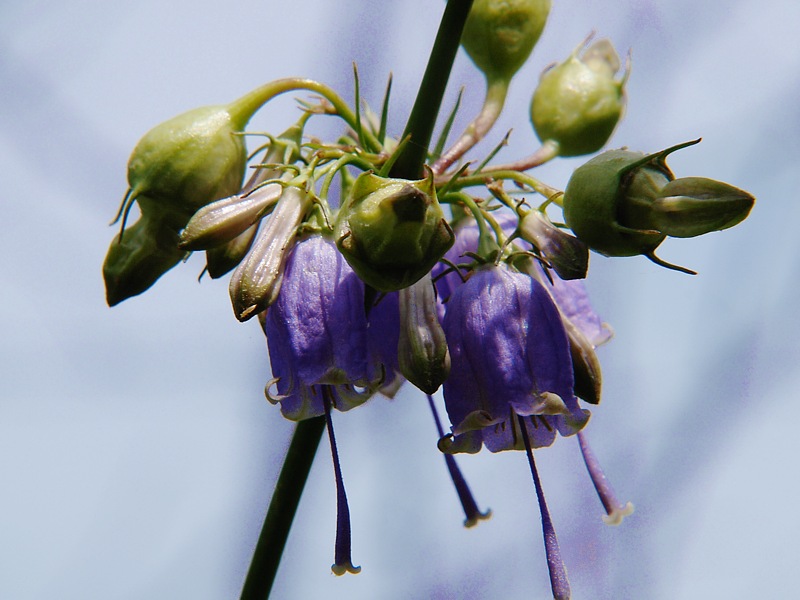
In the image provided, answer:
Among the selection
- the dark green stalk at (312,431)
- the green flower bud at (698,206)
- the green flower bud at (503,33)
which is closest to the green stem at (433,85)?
the dark green stalk at (312,431)

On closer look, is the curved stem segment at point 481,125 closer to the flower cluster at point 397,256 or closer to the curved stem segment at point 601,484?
the flower cluster at point 397,256

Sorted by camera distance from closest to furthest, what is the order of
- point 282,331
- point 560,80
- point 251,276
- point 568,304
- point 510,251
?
point 251,276 < point 282,331 < point 510,251 < point 568,304 < point 560,80

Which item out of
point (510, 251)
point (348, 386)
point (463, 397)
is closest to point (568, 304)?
point (510, 251)

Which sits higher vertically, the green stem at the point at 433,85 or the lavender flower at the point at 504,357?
the green stem at the point at 433,85

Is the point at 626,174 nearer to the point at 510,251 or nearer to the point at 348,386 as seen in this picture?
the point at 510,251

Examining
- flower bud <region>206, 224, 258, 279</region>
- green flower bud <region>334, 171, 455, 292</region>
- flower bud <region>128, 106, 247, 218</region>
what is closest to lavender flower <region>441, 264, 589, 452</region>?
green flower bud <region>334, 171, 455, 292</region>

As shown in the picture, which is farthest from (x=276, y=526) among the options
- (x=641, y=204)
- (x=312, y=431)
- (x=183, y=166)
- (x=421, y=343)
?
(x=641, y=204)

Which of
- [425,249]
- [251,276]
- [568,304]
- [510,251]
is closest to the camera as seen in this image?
[425,249]

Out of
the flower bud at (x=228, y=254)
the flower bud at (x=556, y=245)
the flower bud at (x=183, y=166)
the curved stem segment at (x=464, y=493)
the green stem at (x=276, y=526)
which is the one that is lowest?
the curved stem segment at (x=464, y=493)
